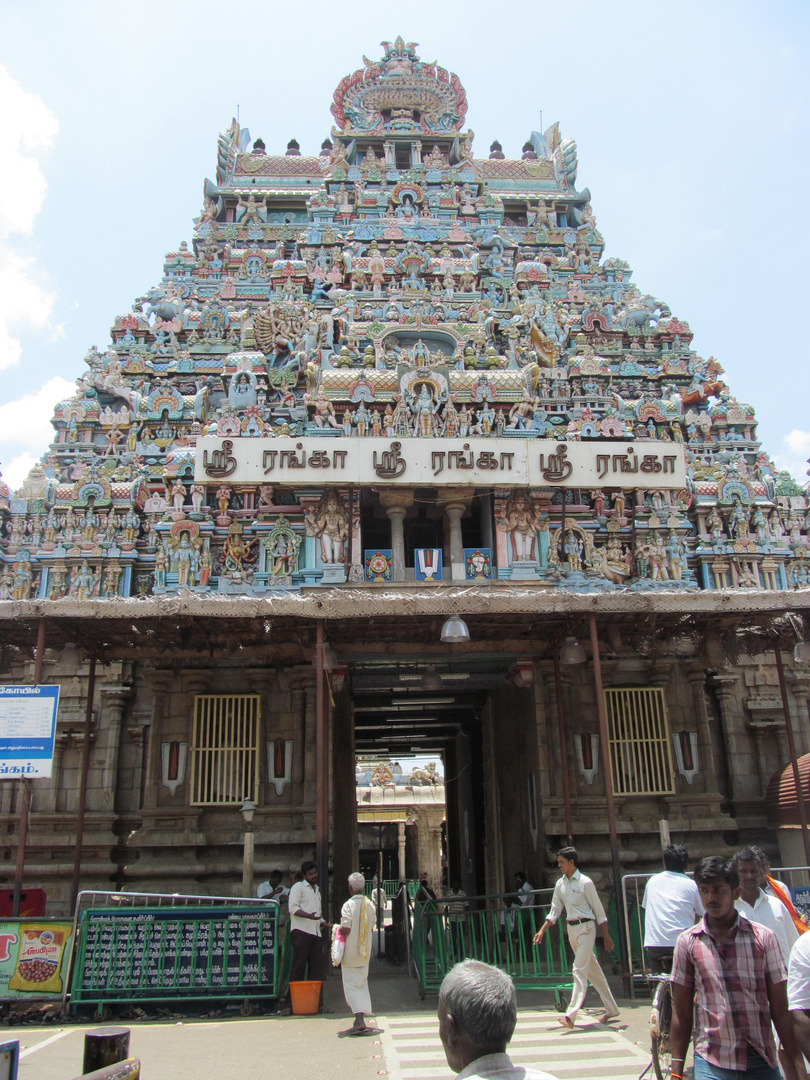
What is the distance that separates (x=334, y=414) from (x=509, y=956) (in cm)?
1090

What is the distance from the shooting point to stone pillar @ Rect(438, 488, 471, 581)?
16.3 m

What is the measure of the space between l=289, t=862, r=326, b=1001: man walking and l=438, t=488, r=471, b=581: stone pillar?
7506 mm

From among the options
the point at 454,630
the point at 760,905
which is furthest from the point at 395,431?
the point at 760,905

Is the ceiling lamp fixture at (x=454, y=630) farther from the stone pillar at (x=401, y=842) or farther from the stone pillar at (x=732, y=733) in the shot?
the stone pillar at (x=401, y=842)

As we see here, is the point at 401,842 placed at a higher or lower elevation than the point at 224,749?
lower

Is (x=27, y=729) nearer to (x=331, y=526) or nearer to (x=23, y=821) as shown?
(x=23, y=821)

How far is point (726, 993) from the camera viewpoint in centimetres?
395

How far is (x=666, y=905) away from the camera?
6629 mm

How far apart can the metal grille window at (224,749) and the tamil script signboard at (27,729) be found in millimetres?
4716

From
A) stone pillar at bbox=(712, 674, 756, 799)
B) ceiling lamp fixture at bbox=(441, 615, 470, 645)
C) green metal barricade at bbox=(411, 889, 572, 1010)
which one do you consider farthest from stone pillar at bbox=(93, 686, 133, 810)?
stone pillar at bbox=(712, 674, 756, 799)

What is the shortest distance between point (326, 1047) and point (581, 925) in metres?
2.52

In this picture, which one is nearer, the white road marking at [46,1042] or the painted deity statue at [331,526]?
the white road marking at [46,1042]

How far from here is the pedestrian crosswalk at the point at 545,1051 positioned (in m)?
6.69

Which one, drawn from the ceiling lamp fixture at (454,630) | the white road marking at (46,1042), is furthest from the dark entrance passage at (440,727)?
the white road marking at (46,1042)
